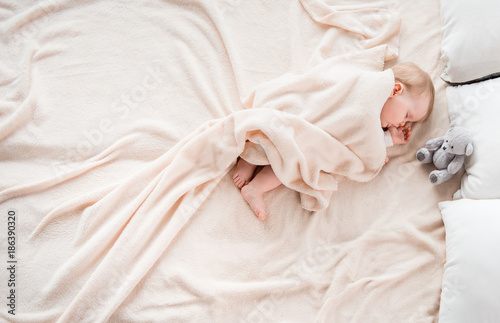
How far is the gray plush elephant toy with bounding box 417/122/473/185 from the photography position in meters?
1.31

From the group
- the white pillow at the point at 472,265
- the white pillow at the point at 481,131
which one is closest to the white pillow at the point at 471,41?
the white pillow at the point at 481,131

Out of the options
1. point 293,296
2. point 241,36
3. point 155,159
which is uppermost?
point 241,36

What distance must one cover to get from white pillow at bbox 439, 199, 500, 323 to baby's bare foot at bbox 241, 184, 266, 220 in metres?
0.57

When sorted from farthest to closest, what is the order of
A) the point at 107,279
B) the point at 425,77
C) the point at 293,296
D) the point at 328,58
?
the point at 328,58 → the point at 425,77 → the point at 293,296 → the point at 107,279

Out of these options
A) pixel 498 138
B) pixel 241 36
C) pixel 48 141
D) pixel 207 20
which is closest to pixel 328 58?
pixel 241 36

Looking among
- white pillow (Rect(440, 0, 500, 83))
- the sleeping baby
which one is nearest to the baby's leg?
the sleeping baby

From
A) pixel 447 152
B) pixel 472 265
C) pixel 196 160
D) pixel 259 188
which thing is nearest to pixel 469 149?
pixel 447 152

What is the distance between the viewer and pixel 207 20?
153cm

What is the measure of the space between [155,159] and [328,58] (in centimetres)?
71

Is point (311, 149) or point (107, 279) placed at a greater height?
point (311, 149)

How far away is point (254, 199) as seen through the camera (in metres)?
1.31

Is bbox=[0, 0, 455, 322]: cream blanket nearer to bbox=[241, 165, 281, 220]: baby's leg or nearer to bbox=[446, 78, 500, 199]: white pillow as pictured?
bbox=[241, 165, 281, 220]: baby's leg

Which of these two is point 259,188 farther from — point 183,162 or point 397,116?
point 397,116

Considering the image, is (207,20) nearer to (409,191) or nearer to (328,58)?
(328,58)
